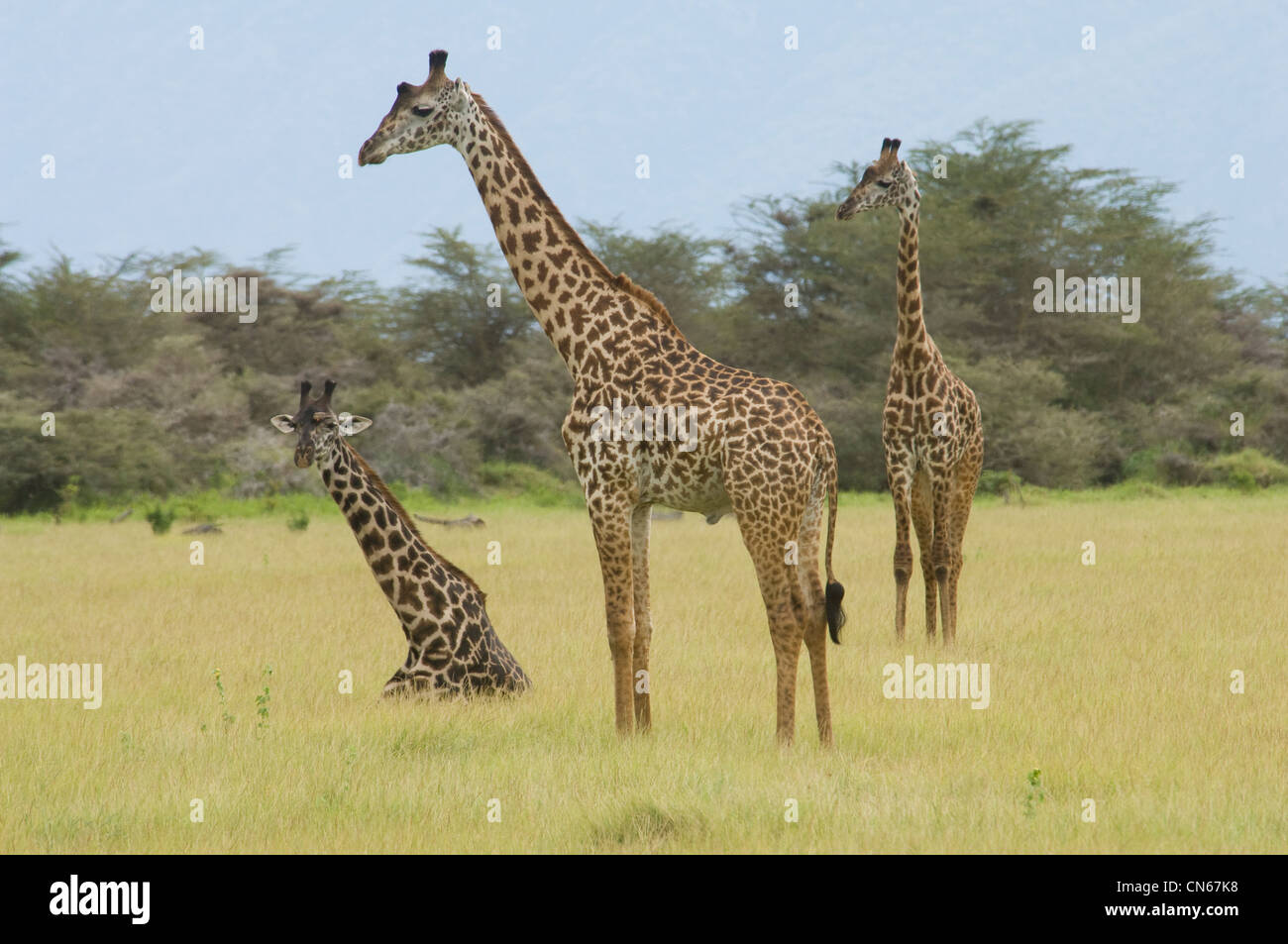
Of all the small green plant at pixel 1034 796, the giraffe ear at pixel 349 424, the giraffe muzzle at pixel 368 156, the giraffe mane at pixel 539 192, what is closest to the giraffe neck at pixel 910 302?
the giraffe mane at pixel 539 192

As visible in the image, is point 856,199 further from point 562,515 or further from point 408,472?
point 408,472

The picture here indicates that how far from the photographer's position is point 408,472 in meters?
26.8

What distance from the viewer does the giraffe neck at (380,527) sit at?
7539 mm

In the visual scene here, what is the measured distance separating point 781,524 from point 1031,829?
1824 millimetres

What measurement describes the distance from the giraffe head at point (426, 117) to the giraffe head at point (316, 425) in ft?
5.33

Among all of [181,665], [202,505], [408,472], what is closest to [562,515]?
[408,472]

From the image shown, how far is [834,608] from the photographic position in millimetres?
6180

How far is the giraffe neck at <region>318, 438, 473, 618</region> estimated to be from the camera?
754cm

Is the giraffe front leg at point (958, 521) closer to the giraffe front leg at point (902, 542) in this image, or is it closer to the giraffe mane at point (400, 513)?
the giraffe front leg at point (902, 542)

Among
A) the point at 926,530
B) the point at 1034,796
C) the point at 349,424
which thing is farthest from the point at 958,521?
the point at 349,424

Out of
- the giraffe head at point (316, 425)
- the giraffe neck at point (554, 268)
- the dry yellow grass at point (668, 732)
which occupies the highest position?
the giraffe neck at point (554, 268)

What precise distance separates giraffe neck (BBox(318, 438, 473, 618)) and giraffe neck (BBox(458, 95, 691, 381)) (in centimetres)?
164

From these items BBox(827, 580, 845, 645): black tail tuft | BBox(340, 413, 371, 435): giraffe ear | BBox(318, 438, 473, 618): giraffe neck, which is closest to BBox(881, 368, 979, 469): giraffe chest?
BBox(827, 580, 845, 645): black tail tuft

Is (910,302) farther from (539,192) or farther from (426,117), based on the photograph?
(426,117)
